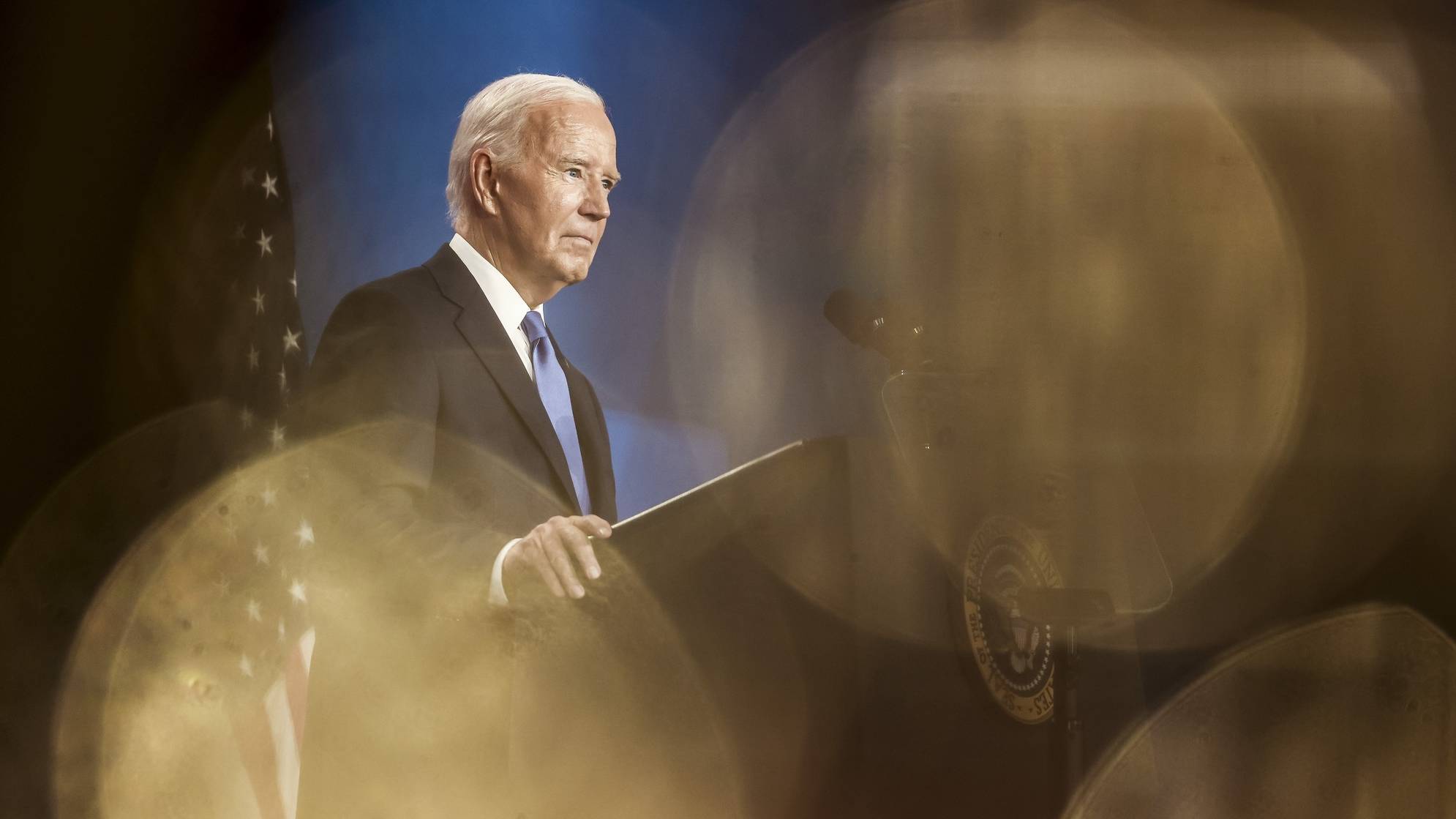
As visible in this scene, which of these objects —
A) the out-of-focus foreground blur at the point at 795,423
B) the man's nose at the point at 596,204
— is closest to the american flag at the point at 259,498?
the out-of-focus foreground blur at the point at 795,423

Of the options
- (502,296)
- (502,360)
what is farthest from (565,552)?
(502,296)

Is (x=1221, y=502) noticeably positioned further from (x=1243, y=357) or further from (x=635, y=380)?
(x=635, y=380)

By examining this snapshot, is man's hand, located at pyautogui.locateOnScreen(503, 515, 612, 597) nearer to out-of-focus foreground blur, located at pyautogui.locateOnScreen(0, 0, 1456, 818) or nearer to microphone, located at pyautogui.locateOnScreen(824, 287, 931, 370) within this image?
out-of-focus foreground blur, located at pyautogui.locateOnScreen(0, 0, 1456, 818)

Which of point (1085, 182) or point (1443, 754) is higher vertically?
point (1085, 182)

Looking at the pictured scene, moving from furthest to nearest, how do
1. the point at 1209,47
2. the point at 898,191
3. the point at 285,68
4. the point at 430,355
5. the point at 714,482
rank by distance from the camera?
the point at 1209,47 < the point at 898,191 < the point at 285,68 < the point at 430,355 < the point at 714,482

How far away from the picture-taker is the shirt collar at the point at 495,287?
1.95 metres

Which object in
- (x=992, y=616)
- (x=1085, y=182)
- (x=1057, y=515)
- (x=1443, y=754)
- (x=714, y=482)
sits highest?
(x=1085, y=182)

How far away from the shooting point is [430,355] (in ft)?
6.07

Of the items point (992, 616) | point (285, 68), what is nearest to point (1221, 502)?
point (992, 616)

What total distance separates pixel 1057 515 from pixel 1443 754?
1.39 metres

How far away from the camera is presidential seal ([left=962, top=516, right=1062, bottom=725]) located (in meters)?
2.14

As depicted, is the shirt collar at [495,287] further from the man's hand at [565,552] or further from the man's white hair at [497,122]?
the man's hand at [565,552]

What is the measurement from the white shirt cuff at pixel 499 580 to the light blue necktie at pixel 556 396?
25cm

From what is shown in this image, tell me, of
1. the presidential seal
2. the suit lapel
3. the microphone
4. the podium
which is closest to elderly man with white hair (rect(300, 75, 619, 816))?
the suit lapel
